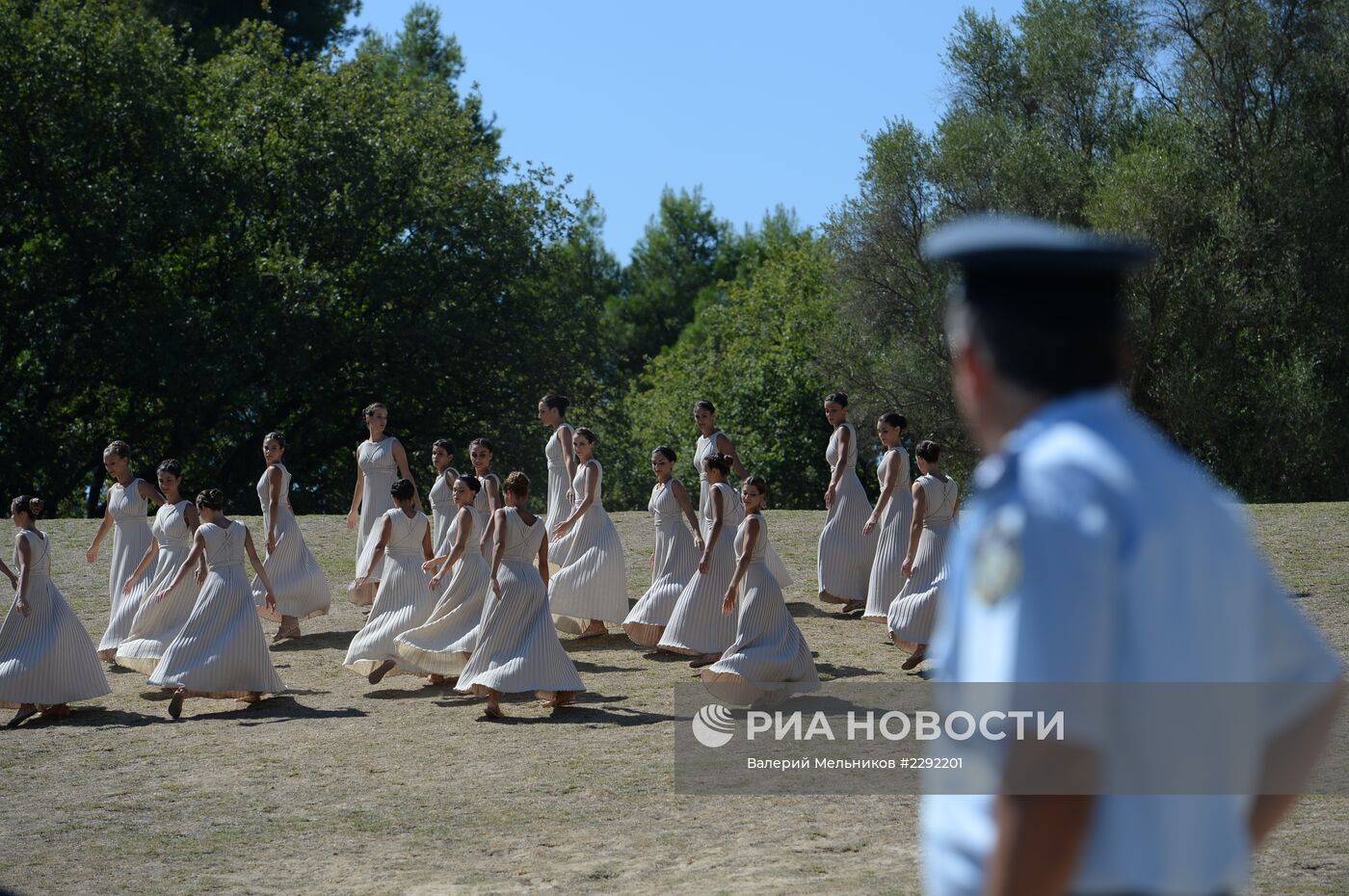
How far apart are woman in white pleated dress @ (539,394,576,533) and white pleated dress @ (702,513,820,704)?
13.5ft

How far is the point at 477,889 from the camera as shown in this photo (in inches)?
314

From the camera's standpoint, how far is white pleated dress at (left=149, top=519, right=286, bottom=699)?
12.7 m

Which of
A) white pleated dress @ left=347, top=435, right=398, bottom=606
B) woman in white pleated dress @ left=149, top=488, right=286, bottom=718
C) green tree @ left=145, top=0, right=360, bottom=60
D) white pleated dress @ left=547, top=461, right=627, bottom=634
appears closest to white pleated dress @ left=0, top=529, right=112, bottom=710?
woman in white pleated dress @ left=149, top=488, right=286, bottom=718

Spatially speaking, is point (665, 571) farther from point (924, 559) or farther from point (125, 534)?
point (125, 534)

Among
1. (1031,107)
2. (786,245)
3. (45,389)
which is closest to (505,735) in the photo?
(45,389)

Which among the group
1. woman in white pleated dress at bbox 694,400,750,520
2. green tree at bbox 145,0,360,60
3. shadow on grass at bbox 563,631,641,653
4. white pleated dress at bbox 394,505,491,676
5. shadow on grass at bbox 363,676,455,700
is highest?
green tree at bbox 145,0,360,60

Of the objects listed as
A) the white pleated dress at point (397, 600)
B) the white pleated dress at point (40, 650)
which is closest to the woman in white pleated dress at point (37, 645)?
the white pleated dress at point (40, 650)

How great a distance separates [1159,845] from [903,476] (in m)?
13.8

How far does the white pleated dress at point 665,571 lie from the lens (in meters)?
14.9

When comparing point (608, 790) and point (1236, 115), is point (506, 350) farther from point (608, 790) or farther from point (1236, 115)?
point (608, 790)

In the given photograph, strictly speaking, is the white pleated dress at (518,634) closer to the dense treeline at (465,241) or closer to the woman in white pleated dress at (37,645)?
the woman in white pleated dress at (37,645)

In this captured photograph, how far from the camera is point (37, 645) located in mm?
12688

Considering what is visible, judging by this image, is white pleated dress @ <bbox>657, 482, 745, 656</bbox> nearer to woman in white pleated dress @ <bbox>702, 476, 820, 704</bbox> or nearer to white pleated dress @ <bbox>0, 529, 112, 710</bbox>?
woman in white pleated dress @ <bbox>702, 476, 820, 704</bbox>

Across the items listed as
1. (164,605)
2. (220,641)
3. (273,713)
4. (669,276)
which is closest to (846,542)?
(273,713)
